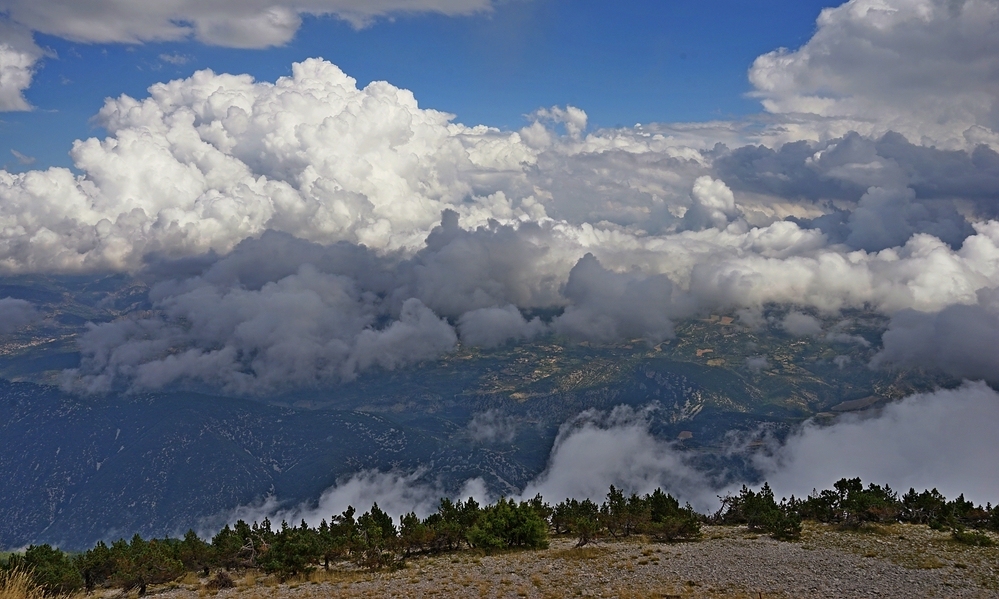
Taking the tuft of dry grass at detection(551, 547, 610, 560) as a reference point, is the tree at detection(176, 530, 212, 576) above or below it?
below

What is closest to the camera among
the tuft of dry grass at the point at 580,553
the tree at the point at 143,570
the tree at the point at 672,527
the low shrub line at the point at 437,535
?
the tuft of dry grass at the point at 580,553

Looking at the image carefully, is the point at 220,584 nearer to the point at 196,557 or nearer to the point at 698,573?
the point at 196,557

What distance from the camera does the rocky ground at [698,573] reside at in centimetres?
3897

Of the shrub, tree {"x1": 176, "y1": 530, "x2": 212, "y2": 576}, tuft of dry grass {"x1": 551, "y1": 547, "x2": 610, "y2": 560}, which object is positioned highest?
the shrub

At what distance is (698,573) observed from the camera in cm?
4438

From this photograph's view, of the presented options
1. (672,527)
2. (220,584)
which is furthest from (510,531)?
(220,584)

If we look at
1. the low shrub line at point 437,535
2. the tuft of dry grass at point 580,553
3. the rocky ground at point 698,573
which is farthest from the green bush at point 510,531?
the tuft of dry grass at point 580,553

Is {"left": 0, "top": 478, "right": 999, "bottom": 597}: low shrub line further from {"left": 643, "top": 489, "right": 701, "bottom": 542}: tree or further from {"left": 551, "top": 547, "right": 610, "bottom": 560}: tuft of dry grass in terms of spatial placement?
{"left": 551, "top": 547, "right": 610, "bottom": 560}: tuft of dry grass

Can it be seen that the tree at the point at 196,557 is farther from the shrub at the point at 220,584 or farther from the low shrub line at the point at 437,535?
the shrub at the point at 220,584

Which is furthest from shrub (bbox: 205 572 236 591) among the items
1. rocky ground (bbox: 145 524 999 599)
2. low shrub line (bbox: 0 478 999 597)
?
rocky ground (bbox: 145 524 999 599)

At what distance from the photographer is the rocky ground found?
3897 centimetres

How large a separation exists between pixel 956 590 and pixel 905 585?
2.84 m

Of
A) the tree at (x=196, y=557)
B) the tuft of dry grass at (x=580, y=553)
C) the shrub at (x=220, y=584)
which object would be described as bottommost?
the tree at (x=196, y=557)

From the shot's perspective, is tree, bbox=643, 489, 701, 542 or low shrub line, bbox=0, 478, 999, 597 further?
tree, bbox=643, 489, 701, 542
